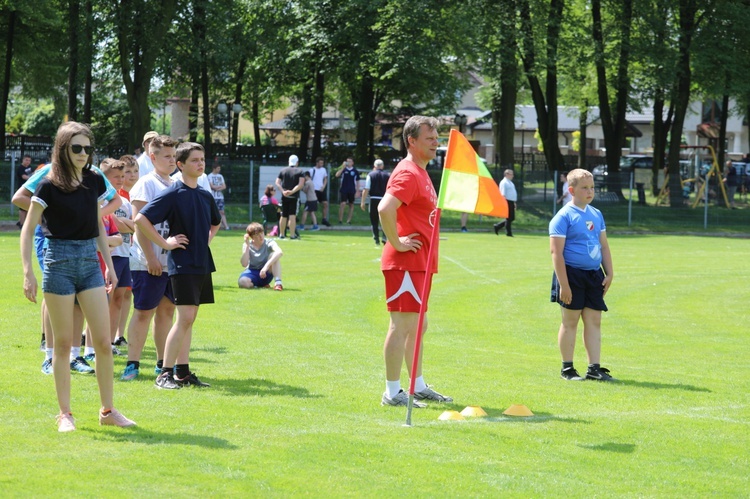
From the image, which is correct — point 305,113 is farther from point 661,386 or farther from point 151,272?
point 151,272

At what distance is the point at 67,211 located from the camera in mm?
6605

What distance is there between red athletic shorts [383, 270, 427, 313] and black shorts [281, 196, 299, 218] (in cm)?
1984

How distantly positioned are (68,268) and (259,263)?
35.0ft

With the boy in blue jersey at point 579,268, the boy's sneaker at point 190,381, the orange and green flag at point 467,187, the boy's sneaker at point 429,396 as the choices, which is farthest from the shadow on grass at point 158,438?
the boy in blue jersey at point 579,268

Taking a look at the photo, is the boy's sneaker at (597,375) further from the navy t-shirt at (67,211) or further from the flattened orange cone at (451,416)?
the navy t-shirt at (67,211)

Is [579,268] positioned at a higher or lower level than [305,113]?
lower

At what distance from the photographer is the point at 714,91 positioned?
155 feet

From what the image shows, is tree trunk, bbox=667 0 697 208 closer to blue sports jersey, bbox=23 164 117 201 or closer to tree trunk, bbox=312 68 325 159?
tree trunk, bbox=312 68 325 159

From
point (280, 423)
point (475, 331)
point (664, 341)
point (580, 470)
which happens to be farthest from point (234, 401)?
point (664, 341)

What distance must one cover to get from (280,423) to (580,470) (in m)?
2.10

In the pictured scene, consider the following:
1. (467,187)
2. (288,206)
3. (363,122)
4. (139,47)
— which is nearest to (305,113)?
(363,122)

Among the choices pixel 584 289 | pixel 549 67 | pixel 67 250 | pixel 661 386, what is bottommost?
pixel 661 386

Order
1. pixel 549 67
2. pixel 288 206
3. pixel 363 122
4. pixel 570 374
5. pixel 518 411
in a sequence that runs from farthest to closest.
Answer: pixel 363 122 → pixel 549 67 → pixel 288 206 → pixel 570 374 → pixel 518 411

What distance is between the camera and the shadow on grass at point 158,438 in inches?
258
